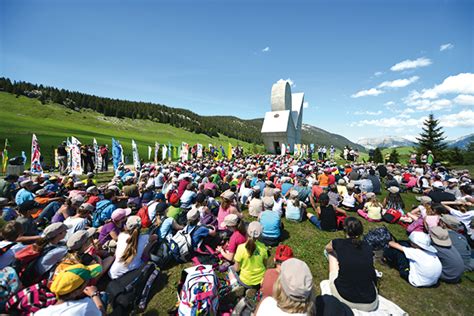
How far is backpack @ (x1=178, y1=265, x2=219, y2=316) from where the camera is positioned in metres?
2.69

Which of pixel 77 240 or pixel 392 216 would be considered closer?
pixel 77 240

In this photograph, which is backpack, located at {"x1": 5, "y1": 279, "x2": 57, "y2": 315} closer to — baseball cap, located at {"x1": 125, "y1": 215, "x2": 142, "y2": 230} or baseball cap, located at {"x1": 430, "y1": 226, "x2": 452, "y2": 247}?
baseball cap, located at {"x1": 125, "y1": 215, "x2": 142, "y2": 230}

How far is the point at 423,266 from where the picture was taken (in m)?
3.65

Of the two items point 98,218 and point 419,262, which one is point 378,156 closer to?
point 419,262

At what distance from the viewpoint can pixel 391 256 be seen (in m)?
4.36

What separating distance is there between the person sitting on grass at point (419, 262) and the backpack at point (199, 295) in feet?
12.2

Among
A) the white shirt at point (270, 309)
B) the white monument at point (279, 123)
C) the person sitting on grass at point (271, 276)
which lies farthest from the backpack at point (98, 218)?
the white monument at point (279, 123)

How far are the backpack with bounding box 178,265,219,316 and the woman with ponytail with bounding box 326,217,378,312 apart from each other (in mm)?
1755

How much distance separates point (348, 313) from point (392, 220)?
6.36 m

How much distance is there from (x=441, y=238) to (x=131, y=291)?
5590mm

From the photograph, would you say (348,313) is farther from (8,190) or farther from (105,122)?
(105,122)

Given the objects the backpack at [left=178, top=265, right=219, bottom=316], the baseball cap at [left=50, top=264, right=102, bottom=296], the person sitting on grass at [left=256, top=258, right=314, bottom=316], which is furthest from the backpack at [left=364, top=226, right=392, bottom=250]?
the baseball cap at [left=50, top=264, right=102, bottom=296]

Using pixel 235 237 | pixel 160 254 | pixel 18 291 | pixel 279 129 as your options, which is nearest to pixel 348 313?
pixel 235 237

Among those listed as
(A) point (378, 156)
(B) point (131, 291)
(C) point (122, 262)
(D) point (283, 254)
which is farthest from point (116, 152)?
(A) point (378, 156)
